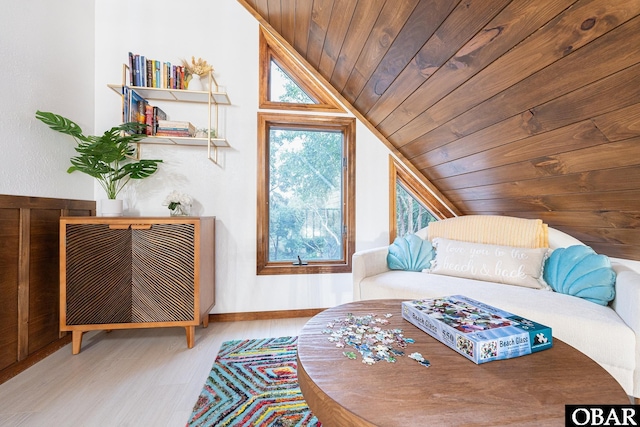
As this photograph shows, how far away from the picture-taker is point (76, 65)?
1.92 metres

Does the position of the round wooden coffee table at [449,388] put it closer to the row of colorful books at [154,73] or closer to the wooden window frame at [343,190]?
the wooden window frame at [343,190]

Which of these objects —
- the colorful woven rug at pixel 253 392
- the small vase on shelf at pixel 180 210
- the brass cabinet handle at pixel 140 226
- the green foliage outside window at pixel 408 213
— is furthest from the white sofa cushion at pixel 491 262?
the brass cabinet handle at pixel 140 226

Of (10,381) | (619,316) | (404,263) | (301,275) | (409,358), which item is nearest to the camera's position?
(409,358)

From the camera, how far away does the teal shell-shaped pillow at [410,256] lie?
2057 millimetres

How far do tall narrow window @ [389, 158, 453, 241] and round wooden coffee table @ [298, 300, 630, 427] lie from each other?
1.81m

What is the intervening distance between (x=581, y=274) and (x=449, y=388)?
141 centimetres

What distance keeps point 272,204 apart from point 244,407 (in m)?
1.53

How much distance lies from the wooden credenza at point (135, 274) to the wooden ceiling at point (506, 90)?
1.55 meters

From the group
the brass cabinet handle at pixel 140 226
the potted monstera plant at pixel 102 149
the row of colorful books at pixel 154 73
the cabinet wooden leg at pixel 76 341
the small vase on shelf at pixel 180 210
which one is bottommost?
the cabinet wooden leg at pixel 76 341

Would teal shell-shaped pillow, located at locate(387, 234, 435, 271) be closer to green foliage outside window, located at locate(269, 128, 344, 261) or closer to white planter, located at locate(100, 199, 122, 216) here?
green foliage outside window, located at locate(269, 128, 344, 261)

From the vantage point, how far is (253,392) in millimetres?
1304

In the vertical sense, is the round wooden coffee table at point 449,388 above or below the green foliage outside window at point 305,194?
below

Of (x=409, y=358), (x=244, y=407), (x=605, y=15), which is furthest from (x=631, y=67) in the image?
(x=244, y=407)

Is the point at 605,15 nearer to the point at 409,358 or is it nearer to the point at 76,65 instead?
the point at 409,358
